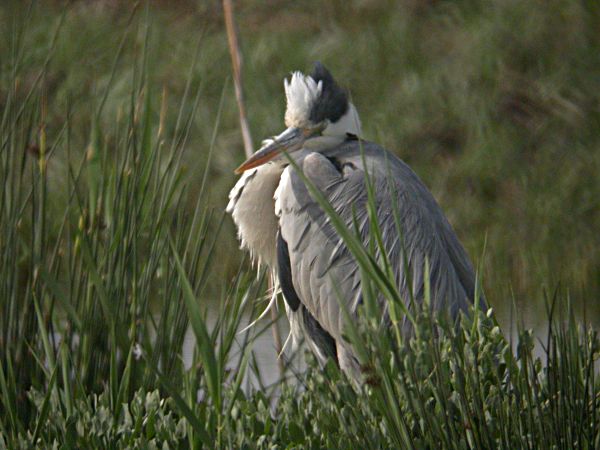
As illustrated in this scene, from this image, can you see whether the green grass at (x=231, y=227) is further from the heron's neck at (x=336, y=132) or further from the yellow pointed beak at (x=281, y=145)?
the heron's neck at (x=336, y=132)

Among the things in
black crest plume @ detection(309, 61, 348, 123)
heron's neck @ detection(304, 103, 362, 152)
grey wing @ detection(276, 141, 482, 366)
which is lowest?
grey wing @ detection(276, 141, 482, 366)

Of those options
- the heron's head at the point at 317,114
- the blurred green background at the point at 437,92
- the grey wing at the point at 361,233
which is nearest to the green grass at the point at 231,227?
the blurred green background at the point at 437,92

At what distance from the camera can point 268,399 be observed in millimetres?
3195

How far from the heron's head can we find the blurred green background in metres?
2.45

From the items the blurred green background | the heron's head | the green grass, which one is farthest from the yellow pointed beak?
the blurred green background

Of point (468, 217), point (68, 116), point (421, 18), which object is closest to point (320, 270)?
point (68, 116)

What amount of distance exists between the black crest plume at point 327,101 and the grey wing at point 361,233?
219 mm

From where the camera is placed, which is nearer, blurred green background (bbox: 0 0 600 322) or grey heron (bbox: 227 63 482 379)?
grey heron (bbox: 227 63 482 379)

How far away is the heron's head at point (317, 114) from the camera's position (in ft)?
13.7

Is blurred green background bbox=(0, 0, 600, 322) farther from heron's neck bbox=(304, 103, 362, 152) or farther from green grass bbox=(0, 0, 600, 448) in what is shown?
heron's neck bbox=(304, 103, 362, 152)

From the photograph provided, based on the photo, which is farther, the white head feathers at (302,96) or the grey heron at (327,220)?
the white head feathers at (302,96)

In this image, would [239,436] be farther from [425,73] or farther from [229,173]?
[425,73]

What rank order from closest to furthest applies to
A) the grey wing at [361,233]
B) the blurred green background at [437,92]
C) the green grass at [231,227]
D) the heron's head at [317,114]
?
the green grass at [231,227] → the grey wing at [361,233] → the heron's head at [317,114] → the blurred green background at [437,92]

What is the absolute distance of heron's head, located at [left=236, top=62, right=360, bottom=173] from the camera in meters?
4.18
